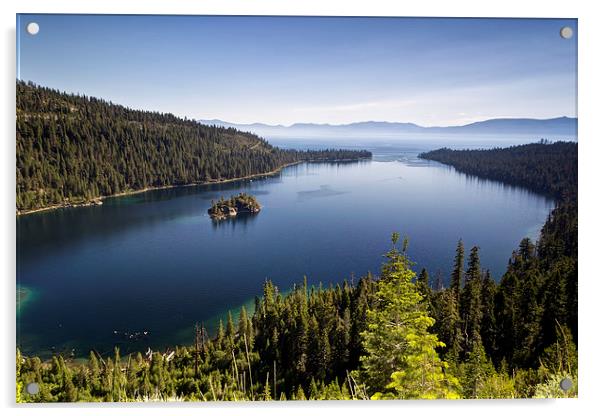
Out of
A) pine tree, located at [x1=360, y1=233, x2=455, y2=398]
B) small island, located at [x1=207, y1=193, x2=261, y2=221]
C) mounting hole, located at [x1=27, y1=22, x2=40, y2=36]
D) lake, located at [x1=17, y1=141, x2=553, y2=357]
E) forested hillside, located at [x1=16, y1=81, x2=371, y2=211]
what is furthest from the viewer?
small island, located at [x1=207, y1=193, x2=261, y2=221]

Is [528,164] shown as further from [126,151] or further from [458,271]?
[126,151]

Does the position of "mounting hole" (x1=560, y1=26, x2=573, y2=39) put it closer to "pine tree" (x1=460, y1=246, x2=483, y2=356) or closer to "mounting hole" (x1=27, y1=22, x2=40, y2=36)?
"pine tree" (x1=460, y1=246, x2=483, y2=356)

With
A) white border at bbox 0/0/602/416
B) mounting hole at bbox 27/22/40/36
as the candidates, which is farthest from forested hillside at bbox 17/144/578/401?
mounting hole at bbox 27/22/40/36

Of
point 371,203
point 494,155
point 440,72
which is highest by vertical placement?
point 440,72

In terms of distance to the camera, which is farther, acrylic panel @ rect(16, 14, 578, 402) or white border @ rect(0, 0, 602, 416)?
acrylic panel @ rect(16, 14, 578, 402)

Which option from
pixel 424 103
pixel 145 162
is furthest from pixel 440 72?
pixel 145 162

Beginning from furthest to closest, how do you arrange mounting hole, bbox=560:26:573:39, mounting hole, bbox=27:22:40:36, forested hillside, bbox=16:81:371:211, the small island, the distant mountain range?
the small island, forested hillside, bbox=16:81:371:211, the distant mountain range, mounting hole, bbox=560:26:573:39, mounting hole, bbox=27:22:40:36
